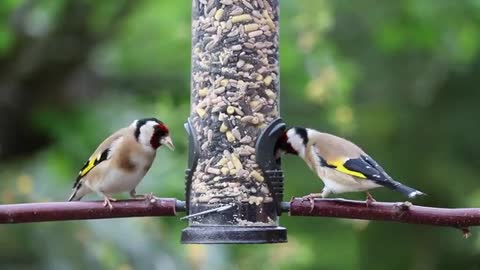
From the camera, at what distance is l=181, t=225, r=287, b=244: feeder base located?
6527 millimetres

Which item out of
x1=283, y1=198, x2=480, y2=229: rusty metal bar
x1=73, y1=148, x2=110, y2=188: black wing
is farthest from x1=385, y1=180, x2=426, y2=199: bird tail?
x1=73, y1=148, x2=110, y2=188: black wing

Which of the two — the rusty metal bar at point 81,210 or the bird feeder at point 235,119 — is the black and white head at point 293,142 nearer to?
the bird feeder at point 235,119

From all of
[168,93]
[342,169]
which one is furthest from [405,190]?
[168,93]

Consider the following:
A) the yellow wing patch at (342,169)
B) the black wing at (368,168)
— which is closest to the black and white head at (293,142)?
the yellow wing patch at (342,169)

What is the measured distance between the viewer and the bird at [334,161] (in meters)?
6.69

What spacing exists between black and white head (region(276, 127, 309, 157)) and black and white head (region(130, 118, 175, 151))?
591 mm

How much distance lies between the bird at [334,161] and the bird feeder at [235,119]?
139mm

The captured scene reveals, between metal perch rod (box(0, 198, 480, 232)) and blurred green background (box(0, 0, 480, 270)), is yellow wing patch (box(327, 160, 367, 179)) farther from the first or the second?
blurred green background (box(0, 0, 480, 270))

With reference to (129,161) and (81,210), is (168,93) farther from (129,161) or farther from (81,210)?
(81,210)

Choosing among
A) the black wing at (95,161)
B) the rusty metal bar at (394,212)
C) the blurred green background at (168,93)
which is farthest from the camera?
the blurred green background at (168,93)

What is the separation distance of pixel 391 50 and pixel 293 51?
5.21ft

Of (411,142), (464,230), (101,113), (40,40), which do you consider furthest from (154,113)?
(464,230)

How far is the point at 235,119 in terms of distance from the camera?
685 centimetres

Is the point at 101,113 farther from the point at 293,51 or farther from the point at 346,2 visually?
the point at 346,2
